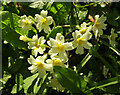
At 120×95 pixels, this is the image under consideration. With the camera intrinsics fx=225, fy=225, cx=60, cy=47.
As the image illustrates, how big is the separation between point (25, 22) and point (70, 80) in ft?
1.63

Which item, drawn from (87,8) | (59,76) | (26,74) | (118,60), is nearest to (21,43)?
(26,74)

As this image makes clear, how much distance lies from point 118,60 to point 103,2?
44 centimetres

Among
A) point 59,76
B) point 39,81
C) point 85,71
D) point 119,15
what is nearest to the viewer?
point 59,76

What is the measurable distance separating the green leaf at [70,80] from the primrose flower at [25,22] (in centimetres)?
39

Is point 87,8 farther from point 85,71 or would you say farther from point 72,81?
point 72,81

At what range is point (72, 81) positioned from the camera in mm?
1339

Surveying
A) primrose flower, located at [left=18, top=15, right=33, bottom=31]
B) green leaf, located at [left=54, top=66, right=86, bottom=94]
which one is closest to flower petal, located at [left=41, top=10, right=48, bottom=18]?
primrose flower, located at [left=18, top=15, right=33, bottom=31]

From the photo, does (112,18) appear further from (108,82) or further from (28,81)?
(28,81)

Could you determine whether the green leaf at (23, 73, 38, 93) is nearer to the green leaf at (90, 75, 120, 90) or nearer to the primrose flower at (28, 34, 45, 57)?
the primrose flower at (28, 34, 45, 57)

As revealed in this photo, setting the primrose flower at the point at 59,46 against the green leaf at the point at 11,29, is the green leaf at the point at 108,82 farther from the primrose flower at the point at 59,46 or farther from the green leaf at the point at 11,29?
the green leaf at the point at 11,29

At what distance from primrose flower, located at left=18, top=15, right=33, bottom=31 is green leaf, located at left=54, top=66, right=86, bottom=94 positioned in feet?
1.27

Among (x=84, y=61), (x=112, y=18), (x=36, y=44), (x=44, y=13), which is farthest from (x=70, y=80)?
(x=112, y=18)

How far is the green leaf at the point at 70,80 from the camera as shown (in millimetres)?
1312

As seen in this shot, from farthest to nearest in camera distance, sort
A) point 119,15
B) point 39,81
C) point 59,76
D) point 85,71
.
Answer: point 119,15
point 85,71
point 39,81
point 59,76
